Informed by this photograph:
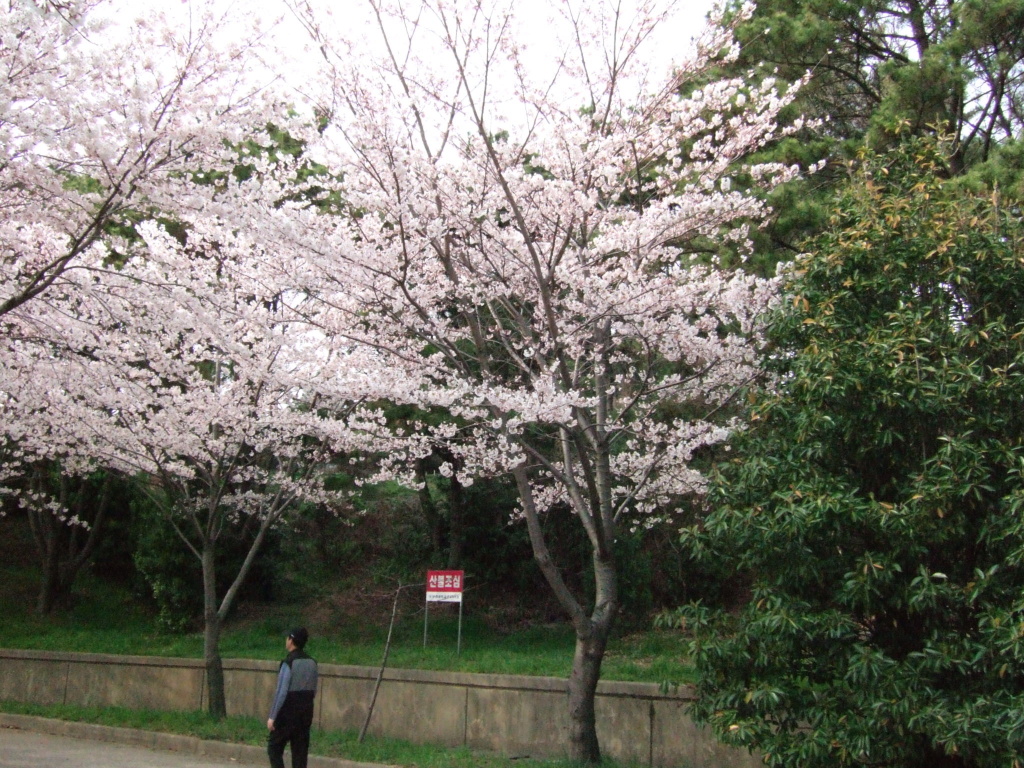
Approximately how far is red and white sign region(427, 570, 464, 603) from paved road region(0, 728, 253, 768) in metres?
2.85

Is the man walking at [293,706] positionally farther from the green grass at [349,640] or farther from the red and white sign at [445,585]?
the green grass at [349,640]

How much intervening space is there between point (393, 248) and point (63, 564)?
13.3 metres

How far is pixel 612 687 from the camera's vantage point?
962 centimetres

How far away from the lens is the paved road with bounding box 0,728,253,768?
9.87m

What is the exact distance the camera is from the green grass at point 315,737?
9.37 meters

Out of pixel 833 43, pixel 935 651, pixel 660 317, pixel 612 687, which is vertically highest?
pixel 833 43

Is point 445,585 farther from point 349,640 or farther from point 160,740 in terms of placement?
point 349,640

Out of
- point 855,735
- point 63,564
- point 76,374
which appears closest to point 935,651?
point 855,735

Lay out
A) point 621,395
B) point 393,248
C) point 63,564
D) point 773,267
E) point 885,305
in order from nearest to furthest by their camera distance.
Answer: point 885,305, point 393,248, point 773,267, point 621,395, point 63,564

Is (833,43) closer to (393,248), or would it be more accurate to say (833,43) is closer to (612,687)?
(393,248)

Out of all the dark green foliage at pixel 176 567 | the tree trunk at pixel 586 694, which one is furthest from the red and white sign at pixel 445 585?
the dark green foliage at pixel 176 567

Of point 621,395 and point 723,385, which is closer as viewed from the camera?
point 723,385

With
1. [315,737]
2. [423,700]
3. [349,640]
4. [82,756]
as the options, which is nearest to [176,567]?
[349,640]

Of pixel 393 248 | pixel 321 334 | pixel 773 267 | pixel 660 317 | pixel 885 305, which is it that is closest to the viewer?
pixel 885 305
